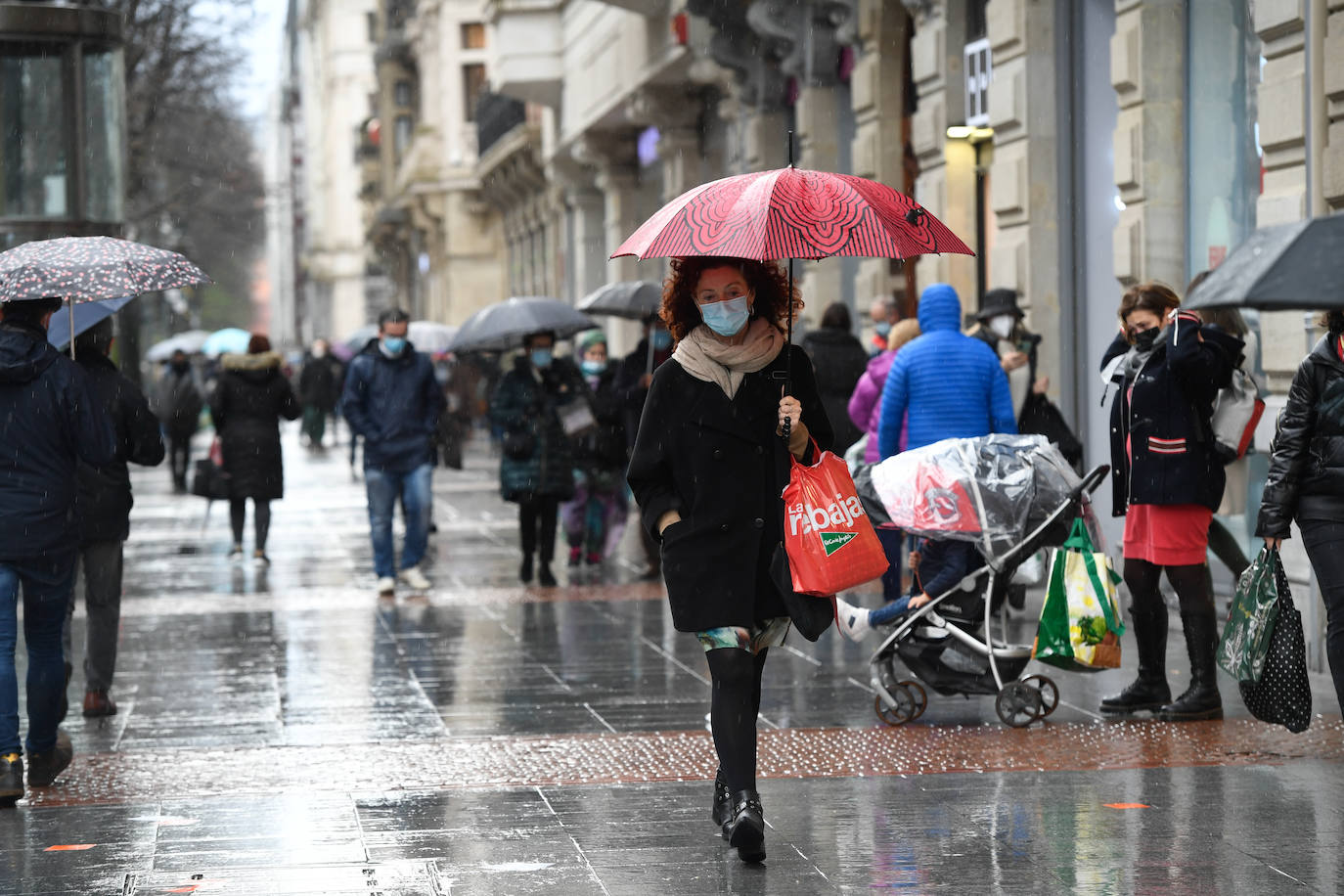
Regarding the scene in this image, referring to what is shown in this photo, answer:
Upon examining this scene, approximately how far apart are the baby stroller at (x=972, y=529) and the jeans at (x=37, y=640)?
3.23 m

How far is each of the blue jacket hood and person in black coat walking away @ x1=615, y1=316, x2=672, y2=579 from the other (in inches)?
170

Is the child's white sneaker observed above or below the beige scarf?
below

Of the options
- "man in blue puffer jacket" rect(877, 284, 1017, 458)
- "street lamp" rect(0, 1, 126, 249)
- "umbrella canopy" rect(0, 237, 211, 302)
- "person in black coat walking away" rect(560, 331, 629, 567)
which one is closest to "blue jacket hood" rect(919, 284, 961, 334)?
"man in blue puffer jacket" rect(877, 284, 1017, 458)

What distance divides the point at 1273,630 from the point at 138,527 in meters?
15.8

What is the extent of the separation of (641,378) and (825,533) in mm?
8493

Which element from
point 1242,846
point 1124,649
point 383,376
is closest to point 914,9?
point 383,376

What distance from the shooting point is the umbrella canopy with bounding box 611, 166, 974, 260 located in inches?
230

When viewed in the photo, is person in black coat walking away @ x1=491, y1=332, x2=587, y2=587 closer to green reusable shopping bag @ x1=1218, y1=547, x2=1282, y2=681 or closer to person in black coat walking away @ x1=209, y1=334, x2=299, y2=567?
person in black coat walking away @ x1=209, y1=334, x2=299, y2=567

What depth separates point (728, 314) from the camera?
6.17 m

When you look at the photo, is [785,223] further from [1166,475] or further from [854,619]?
[1166,475]

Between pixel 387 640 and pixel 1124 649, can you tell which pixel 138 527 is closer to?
pixel 387 640

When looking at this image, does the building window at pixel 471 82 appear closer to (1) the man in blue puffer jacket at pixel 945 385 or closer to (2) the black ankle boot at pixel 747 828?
(1) the man in blue puffer jacket at pixel 945 385

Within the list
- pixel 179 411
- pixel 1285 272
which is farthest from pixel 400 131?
pixel 1285 272

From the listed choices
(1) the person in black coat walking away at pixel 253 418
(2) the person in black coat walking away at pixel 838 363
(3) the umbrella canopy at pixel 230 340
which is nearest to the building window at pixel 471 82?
(3) the umbrella canopy at pixel 230 340
